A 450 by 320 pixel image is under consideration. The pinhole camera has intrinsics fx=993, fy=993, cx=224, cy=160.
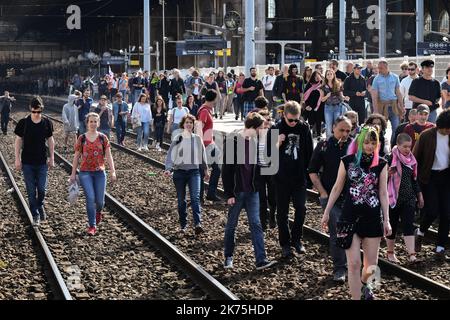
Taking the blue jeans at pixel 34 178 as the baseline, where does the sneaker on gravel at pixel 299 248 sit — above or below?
below

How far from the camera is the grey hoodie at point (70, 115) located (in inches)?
1110

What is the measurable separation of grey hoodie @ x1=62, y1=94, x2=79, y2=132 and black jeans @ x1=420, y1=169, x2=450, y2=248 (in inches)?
680

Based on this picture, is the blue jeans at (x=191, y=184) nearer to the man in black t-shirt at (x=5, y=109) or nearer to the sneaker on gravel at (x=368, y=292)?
the sneaker on gravel at (x=368, y=292)

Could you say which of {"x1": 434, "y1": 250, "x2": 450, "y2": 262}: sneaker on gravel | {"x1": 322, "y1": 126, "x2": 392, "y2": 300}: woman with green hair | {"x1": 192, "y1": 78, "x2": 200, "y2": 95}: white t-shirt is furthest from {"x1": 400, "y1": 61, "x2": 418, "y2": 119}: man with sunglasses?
→ {"x1": 192, "y1": 78, "x2": 200, "y2": 95}: white t-shirt

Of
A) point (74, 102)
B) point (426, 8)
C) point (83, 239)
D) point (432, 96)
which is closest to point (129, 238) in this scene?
point (83, 239)

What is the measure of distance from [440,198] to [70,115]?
18437 millimetres

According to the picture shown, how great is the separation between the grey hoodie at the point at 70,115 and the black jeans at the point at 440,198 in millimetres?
17278

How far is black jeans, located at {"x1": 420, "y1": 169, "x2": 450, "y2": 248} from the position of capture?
11938mm

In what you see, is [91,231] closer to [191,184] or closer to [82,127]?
[191,184]

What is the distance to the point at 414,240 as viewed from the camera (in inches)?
462

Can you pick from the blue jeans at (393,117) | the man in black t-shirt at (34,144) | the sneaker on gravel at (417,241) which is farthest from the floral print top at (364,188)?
the blue jeans at (393,117)

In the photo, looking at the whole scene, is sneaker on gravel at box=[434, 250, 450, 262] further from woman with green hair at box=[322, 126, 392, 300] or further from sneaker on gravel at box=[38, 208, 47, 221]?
sneaker on gravel at box=[38, 208, 47, 221]

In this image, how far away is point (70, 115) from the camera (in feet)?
95.0

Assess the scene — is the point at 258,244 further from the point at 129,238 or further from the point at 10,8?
the point at 10,8
